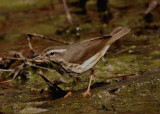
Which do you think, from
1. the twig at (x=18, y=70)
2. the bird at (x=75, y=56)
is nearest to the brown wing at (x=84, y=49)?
the bird at (x=75, y=56)

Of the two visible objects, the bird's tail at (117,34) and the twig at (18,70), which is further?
the twig at (18,70)

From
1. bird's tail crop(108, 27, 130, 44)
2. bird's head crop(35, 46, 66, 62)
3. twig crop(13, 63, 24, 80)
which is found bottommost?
twig crop(13, 63, 24, 80)

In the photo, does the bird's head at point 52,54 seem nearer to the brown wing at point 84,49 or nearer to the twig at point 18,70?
the brown wing at point 84,49

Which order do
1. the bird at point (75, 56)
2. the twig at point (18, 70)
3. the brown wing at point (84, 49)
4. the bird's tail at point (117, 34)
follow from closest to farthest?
the bird at point (75, 56)
the brown wing at point (84, 49)
the bird's tail at point (117, 34)
the twig at point (18, 70)

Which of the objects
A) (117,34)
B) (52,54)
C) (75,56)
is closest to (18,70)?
(52,54)

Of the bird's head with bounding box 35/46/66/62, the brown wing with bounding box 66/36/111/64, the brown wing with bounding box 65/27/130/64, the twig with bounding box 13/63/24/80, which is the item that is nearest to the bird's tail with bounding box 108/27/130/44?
the brown wing with bounding box 65/27/130/64

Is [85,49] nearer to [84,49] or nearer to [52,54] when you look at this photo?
[84,49]

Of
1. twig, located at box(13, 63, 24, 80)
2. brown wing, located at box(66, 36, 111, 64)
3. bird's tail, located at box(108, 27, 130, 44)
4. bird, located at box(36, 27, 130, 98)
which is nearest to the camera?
bird, located at box(36, 27, 130, 98)

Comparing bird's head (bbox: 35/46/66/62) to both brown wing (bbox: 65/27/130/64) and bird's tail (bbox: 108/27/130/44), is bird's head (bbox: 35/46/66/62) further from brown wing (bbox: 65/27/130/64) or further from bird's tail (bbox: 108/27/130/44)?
bird's tail (bbox: 108/27/130/44)
